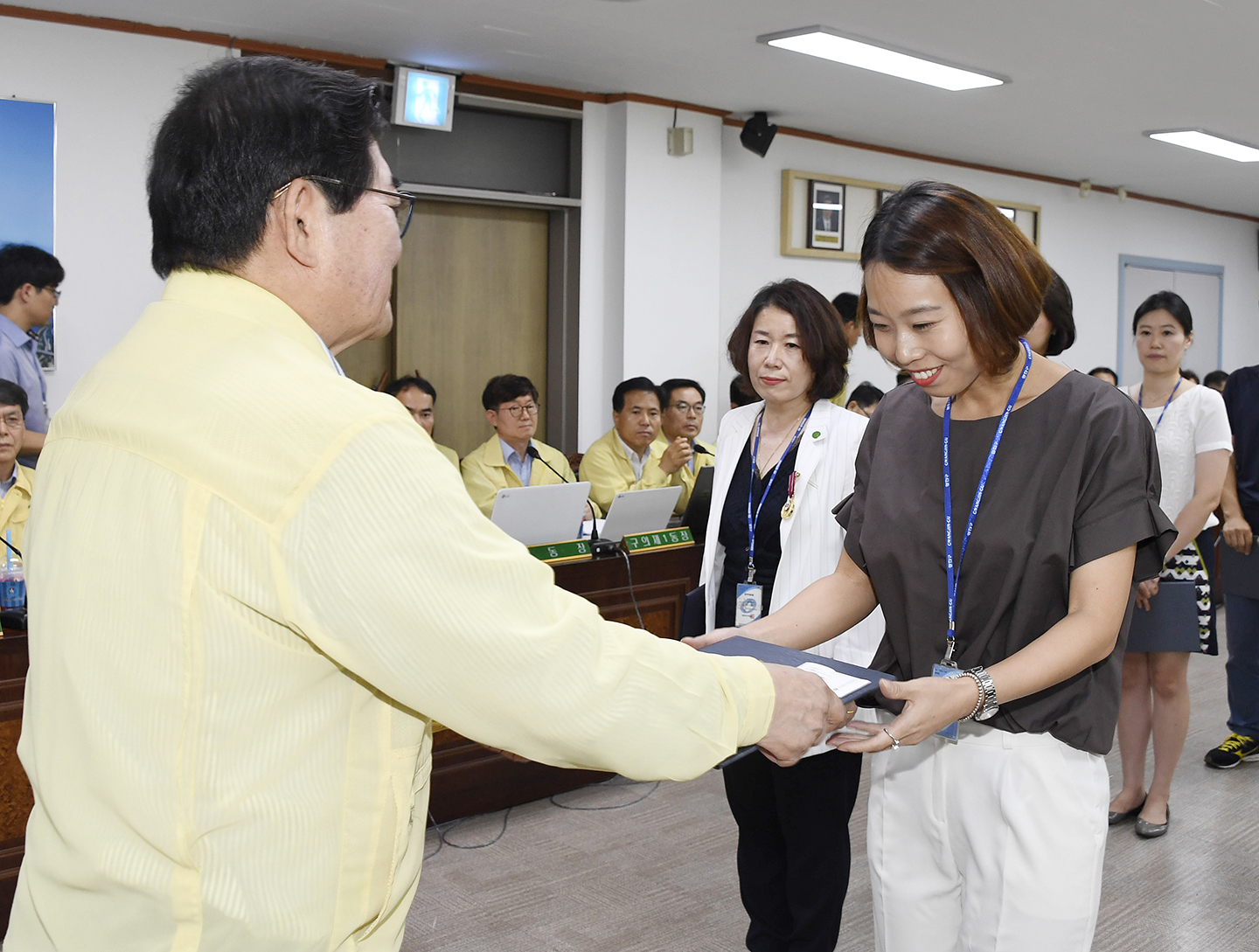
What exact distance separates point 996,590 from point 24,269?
421 centimetres

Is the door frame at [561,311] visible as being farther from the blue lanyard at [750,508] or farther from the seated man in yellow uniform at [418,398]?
the blue lanyard at [750,508]

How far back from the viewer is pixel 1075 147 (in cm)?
769

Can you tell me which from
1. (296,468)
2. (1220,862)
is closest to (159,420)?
(296,468)

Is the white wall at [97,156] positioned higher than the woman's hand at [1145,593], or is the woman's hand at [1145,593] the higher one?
the white wall at [97,156]

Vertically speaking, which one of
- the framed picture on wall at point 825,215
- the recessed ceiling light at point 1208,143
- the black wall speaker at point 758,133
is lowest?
the framed picture on wall at point 825,215

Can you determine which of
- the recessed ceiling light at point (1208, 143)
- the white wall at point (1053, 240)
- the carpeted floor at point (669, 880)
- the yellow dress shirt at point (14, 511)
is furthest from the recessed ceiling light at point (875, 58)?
the yellow dress shirt at point (14, 511)

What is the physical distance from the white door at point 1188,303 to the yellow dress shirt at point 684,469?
579 centimetres

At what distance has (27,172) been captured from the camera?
461 centimetres

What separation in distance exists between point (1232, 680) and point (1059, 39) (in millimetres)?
2971

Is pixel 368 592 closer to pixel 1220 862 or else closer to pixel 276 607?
pixel 276 607

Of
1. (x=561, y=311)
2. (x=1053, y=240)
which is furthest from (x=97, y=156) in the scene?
(x=1053, y=240)

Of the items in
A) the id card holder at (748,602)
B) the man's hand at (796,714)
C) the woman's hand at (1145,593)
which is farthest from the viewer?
the woman's hand at (1145,593)

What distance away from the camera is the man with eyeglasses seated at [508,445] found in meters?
4.93

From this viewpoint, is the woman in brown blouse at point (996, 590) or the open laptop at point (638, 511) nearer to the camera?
the woman in brown blouse at point (996, 590)
